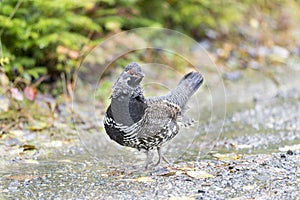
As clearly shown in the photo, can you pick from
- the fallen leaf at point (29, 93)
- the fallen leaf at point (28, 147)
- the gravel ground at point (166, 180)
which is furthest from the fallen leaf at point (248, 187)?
the fallen leaf at point (29, 93)

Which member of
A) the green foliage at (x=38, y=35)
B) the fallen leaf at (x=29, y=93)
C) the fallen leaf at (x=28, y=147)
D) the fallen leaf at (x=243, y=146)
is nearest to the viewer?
the fallen leaf at (x=28, y=147)

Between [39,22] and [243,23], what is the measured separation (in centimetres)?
571

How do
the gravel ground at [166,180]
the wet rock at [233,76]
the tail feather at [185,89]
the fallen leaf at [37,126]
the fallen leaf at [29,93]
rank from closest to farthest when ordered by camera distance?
1. the gravel ground at [166,180]
2. the tail feather at [185,89]
3. the fallen leaf at [37,126]
4. the fallen leaf at [29,93]
5. the wet rock at [233,76]

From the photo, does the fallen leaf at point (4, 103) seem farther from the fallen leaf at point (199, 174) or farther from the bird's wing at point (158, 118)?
the fallen leaf at point (199, 174)

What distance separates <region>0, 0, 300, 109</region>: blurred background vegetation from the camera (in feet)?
22.2

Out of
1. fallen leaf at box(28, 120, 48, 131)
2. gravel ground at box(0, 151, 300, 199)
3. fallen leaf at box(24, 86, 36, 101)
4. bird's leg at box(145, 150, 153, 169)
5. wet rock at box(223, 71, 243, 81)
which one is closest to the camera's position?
gravel ground at box(0, 151, 300, 199)

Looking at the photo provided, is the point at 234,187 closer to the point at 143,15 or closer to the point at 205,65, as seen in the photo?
the point at 205,65

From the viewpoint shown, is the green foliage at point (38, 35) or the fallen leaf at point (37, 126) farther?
the green foliage at point (38, 35)

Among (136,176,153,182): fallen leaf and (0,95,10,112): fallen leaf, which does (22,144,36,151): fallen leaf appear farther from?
(136,176,153,182): fallen leaf

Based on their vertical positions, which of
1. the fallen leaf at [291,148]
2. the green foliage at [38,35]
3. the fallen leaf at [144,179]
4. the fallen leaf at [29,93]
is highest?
the green foliage at [38,35]

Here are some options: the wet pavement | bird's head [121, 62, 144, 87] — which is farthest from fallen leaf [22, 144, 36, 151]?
bird's head [121, 62, 144, 87]

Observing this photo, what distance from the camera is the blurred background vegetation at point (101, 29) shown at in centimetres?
678

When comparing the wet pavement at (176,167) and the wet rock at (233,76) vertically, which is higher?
the wet rock at (233,76)

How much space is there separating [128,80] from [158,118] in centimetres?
45
